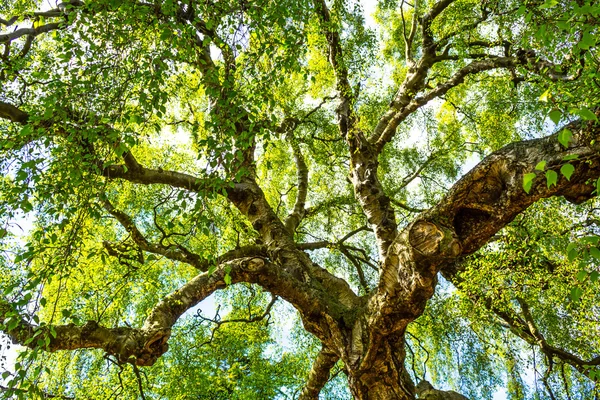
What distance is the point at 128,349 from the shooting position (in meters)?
4.72

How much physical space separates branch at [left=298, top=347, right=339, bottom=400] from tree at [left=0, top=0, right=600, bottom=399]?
37 millimetres

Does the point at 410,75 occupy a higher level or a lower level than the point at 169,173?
higher

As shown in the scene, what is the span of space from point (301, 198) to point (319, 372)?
3.60 m

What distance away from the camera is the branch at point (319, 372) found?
20.5 feet

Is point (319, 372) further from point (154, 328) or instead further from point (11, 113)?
point (11, 113)

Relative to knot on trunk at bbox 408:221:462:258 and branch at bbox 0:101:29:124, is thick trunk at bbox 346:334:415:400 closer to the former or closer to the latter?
knot on trunk at bbox 408:221:462:258

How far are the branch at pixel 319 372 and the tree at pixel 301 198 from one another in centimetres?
4

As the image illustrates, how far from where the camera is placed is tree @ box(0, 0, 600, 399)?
3467mm

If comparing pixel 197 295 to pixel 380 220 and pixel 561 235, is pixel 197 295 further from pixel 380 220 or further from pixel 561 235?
pixel 561 235

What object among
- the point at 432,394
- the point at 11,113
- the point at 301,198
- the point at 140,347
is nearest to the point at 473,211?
the point at 432,394

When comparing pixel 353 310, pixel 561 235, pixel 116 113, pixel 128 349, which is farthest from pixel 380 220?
pixel 116 113

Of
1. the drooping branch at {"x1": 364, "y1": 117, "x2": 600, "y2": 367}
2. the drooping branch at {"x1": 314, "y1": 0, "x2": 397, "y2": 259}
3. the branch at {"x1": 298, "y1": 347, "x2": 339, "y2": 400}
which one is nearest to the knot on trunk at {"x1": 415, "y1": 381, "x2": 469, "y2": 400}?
the branch at {"x1": 298, "y1": 347, "x2": 339, "y2": 400}

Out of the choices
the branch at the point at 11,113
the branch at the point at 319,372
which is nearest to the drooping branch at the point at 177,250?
the branch at the point at 319,372

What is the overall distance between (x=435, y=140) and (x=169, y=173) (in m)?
7.22
